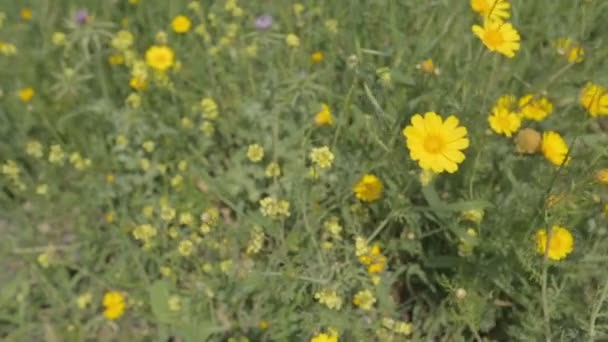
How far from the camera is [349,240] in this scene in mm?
1776

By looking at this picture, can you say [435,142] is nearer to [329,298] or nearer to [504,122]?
[504,122]

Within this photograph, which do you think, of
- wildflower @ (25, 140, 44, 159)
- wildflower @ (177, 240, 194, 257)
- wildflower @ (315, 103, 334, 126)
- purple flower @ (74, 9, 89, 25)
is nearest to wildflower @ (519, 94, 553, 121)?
wildflower @ (315, 103, 334, 126)

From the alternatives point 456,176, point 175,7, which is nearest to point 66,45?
point 175,7

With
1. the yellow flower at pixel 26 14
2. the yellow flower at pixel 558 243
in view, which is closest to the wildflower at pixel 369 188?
the yellow flower at pixel 558 243

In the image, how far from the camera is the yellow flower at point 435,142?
55.5 inches

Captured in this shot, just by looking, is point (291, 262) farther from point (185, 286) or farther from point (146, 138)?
point (146, 138)

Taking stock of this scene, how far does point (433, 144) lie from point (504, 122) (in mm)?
311

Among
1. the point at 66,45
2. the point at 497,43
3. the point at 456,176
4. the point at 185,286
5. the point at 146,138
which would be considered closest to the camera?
the point at 497,43

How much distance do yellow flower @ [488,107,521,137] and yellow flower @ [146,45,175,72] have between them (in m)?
1.05

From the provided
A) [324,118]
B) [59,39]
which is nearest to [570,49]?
[324,118]

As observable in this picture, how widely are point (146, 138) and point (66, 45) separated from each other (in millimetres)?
472

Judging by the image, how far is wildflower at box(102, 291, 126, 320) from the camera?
1.81 m

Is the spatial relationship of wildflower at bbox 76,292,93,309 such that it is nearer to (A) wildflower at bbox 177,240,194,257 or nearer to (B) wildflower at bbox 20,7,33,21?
(A) wildflower at bbox 177,240,194,257

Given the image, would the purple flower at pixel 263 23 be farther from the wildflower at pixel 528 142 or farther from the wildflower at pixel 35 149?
the wildflower at pixel 528 142
